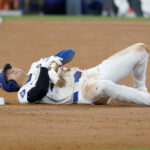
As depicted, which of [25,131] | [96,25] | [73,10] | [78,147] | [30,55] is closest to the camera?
[78,147]

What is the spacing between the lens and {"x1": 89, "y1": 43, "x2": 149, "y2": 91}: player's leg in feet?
22.2

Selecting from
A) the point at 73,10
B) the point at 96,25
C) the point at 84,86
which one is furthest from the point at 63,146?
the point at 73,10

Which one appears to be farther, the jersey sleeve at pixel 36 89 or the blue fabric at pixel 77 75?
the blue fabric at pixel 77 75

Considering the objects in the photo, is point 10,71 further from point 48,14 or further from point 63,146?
point 48,14

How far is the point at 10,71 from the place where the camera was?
7020 millimetres

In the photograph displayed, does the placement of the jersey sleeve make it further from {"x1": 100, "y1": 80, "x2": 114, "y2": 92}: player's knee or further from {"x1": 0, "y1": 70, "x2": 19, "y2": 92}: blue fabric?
{"x1": 100, "y1": 80, "x2": 114, "y2": 92}: player's knee

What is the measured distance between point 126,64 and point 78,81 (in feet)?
1.94

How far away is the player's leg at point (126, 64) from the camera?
6758mm

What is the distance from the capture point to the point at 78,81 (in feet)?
22.5

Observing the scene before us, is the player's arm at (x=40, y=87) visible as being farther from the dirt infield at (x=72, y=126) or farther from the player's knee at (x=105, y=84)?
the player's knee at (x=105, y=84)

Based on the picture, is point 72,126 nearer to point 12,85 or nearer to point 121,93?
point 121,93

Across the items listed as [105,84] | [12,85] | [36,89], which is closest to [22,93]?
[12,85]

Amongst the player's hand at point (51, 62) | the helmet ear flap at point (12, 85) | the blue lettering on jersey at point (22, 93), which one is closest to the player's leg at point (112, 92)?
the player's hand at point (51, 62)

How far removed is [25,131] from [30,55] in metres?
7.02
